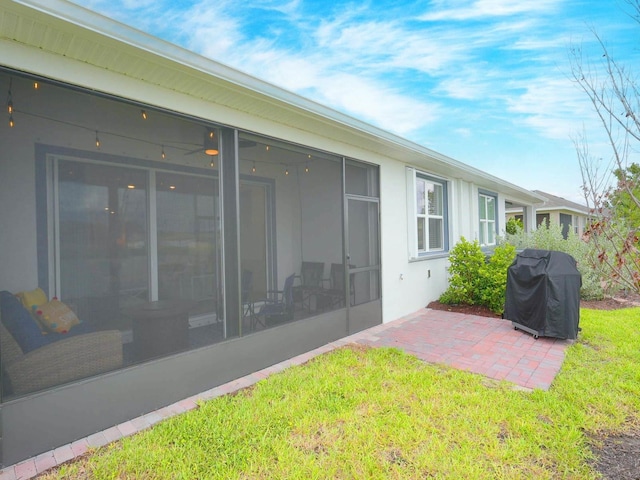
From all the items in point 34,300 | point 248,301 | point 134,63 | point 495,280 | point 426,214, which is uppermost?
point 134,63

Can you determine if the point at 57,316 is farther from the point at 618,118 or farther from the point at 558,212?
the point at 558,212

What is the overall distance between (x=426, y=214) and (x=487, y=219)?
14.1 ft

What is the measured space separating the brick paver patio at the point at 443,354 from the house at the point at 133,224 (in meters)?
0.11

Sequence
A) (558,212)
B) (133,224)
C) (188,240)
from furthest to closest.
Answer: (558,212)
(188,240)
(133,224)

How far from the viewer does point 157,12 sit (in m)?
4.33

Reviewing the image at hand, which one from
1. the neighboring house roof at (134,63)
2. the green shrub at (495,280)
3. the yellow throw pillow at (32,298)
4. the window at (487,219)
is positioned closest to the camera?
the neighboring house roof at (134,63)

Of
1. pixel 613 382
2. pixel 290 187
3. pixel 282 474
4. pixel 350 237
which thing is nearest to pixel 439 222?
pixel 350 237

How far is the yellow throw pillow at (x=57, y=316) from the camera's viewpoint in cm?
266

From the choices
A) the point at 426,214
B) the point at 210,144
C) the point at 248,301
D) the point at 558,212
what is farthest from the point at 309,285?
the point at 558,212

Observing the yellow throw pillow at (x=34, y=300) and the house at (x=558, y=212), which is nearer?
the yellow throw pillow at (x=34, y=300)

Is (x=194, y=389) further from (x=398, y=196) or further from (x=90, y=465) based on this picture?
(x=398, y=196)

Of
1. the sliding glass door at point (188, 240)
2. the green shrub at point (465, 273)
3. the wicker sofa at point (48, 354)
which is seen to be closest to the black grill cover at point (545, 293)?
the green shrub at point (465, 273)

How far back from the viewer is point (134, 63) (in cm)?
279

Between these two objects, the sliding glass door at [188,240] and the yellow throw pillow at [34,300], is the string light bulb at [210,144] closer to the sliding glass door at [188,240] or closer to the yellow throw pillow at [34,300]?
the sliding glass door at [188,240]
